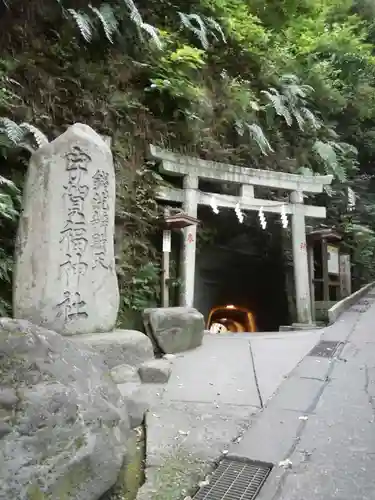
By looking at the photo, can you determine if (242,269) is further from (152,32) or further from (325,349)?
(152,32)

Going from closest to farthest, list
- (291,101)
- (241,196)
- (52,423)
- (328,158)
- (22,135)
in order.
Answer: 1. (52,423)
2. (22,135)
3. (241,196)
4. (291,101)
5. (328,158)

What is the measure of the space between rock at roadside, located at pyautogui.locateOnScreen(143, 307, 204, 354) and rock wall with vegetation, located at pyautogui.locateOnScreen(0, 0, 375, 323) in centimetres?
136

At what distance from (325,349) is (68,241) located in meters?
4.09

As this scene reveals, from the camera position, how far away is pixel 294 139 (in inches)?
439

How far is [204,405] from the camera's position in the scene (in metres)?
3.84

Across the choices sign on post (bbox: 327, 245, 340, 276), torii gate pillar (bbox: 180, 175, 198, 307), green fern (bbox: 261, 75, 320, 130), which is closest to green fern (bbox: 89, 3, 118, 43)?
torii gate pillar (bbox: 180, 175, 198, 307)

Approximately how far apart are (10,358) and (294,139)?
34.3ft

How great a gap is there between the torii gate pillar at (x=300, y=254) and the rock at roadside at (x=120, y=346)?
539cm

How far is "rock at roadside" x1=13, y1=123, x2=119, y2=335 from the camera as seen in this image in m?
4.63

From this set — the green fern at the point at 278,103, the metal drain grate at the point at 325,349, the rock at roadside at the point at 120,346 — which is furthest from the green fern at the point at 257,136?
the rock at roadside at the point at 120,346

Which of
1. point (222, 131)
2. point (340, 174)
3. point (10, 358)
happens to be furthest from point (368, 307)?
point (10, 358)

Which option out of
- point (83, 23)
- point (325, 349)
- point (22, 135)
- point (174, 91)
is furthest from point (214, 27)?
point (325, 349)

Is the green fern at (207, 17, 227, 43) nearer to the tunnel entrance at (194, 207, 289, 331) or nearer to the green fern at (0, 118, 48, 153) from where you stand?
the tunnel entrance at (194, 207, 289, 331)

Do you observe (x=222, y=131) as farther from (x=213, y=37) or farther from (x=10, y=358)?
(x=10, y=358)
